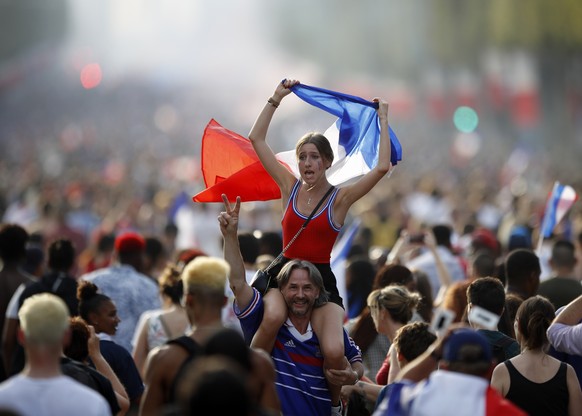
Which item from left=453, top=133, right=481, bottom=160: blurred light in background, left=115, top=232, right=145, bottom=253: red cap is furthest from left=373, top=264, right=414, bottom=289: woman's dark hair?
left=453, top=133, right=481, bottom=160: blurred light in background

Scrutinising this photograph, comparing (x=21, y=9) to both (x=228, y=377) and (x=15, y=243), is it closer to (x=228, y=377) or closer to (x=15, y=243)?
(x=15, y=243)

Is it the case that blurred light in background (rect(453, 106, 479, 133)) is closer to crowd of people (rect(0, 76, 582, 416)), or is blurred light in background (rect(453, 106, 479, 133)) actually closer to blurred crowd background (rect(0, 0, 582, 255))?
blurred crowd background (rect(0, 0, 582, 255))

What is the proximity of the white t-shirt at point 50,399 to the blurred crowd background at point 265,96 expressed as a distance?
12607 millimetres

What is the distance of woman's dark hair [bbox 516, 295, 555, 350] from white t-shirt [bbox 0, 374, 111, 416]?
279 cm

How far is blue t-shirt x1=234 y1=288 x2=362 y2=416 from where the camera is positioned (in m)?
8.08

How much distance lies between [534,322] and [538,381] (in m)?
0.36

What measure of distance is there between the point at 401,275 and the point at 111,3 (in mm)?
110138

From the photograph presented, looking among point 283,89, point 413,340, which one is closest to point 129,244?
point 283,89

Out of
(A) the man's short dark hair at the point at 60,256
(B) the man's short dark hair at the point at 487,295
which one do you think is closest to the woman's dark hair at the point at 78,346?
(B) the man's short dark hair at the point at 487,295

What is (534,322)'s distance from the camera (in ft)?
25.6

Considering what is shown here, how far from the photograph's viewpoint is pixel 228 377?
5.15 metres

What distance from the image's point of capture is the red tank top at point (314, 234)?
8.45 metres

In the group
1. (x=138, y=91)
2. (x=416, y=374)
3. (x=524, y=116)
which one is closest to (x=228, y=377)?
(x=416, y=374)

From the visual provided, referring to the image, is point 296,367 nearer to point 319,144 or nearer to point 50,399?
point 319,144
